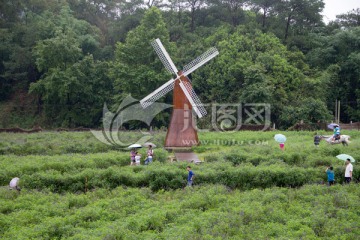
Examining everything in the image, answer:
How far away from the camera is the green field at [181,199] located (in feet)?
29.4

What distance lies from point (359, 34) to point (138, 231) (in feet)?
101

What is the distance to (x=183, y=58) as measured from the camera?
34.2 metres

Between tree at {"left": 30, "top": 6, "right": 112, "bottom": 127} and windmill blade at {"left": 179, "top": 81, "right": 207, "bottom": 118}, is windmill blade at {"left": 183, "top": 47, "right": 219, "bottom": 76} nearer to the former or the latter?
windmill blade at {"left": 179, "top": 81, "right": 207, "bottom": 118}

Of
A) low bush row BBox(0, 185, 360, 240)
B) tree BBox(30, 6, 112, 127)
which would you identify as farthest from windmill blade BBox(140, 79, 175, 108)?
tree BBox(30, 6, 112, 127)

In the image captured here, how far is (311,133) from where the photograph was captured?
78.4ft

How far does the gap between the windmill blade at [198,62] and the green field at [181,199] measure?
564cm

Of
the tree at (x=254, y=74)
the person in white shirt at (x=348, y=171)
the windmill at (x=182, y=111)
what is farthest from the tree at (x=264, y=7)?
the person in white shirt at (x=348, y=171)

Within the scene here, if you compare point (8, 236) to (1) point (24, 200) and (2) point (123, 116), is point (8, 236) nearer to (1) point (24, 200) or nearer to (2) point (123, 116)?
(1) point (24, 200)

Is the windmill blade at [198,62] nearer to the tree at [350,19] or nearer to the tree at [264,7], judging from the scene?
the tree at [264,7]

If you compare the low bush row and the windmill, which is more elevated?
the windmill

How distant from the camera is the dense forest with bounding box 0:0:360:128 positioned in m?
31.1

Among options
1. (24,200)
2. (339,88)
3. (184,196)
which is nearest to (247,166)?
(184,196)

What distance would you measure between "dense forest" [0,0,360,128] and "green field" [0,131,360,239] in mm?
14598

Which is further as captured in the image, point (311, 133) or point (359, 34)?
point (359, 34)
